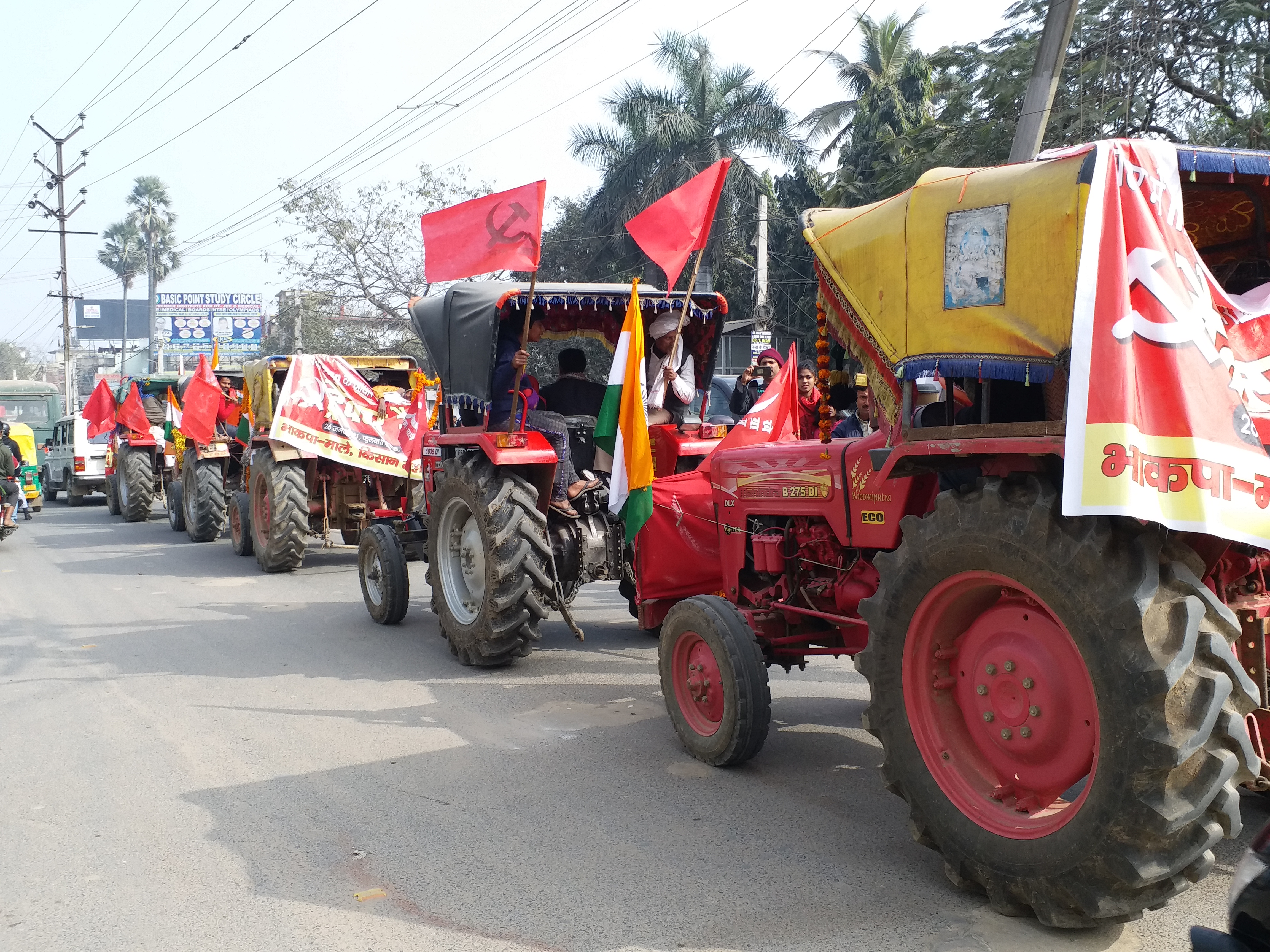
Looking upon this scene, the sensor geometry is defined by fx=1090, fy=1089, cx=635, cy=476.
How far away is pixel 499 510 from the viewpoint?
734cm

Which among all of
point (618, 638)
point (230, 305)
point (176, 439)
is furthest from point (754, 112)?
point (230, 305)

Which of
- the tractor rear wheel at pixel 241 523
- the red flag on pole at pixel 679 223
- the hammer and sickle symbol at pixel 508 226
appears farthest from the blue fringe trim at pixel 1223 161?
the tractor rear wheel at pixel 241 523

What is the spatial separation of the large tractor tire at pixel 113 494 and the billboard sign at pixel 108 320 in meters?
82.0

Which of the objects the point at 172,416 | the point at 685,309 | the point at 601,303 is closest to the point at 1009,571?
the point at 685,309

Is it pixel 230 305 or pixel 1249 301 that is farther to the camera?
pixel 230 305

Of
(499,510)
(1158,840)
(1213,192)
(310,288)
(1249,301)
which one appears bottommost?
(1158,840)

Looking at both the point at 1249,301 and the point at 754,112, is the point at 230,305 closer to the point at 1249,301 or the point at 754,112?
the point at 754,112

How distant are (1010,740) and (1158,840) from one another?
676 mm

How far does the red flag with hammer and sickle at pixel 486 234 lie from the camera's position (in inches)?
273

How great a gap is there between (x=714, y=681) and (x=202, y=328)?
205 feet

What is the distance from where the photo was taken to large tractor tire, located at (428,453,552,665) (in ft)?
23.9

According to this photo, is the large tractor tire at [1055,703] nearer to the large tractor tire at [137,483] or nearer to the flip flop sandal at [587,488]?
the flip flop sandal at [587,488]

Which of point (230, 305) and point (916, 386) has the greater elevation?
point (230, 305)

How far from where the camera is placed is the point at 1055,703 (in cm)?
355
